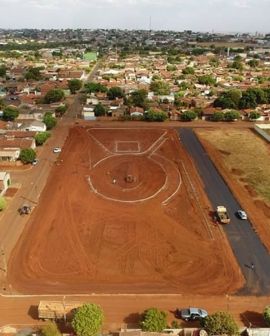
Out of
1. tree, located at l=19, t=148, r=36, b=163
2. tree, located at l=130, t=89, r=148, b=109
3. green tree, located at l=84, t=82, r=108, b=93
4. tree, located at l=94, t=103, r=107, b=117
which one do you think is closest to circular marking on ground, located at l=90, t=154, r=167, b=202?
tree, located at l=19, t=148, r=36, b=163

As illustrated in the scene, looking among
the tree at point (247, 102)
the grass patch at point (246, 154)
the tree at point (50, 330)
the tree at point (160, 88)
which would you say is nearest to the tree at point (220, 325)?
the tree at point (50, 330)

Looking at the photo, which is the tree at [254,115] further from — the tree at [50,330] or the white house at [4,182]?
the tree at [50,330]

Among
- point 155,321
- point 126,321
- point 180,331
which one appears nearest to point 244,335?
point 180,331

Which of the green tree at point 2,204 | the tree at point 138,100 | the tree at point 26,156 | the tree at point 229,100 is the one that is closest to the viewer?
the green tree at point 2,204

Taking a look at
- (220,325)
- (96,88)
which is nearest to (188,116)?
(96,88)

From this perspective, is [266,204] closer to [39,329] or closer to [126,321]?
[126,321]

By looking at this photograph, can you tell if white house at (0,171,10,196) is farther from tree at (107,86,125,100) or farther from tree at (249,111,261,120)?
tree at (107,86,125,100)

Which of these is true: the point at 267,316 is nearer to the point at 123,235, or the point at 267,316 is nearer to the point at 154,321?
the point at 154,321
